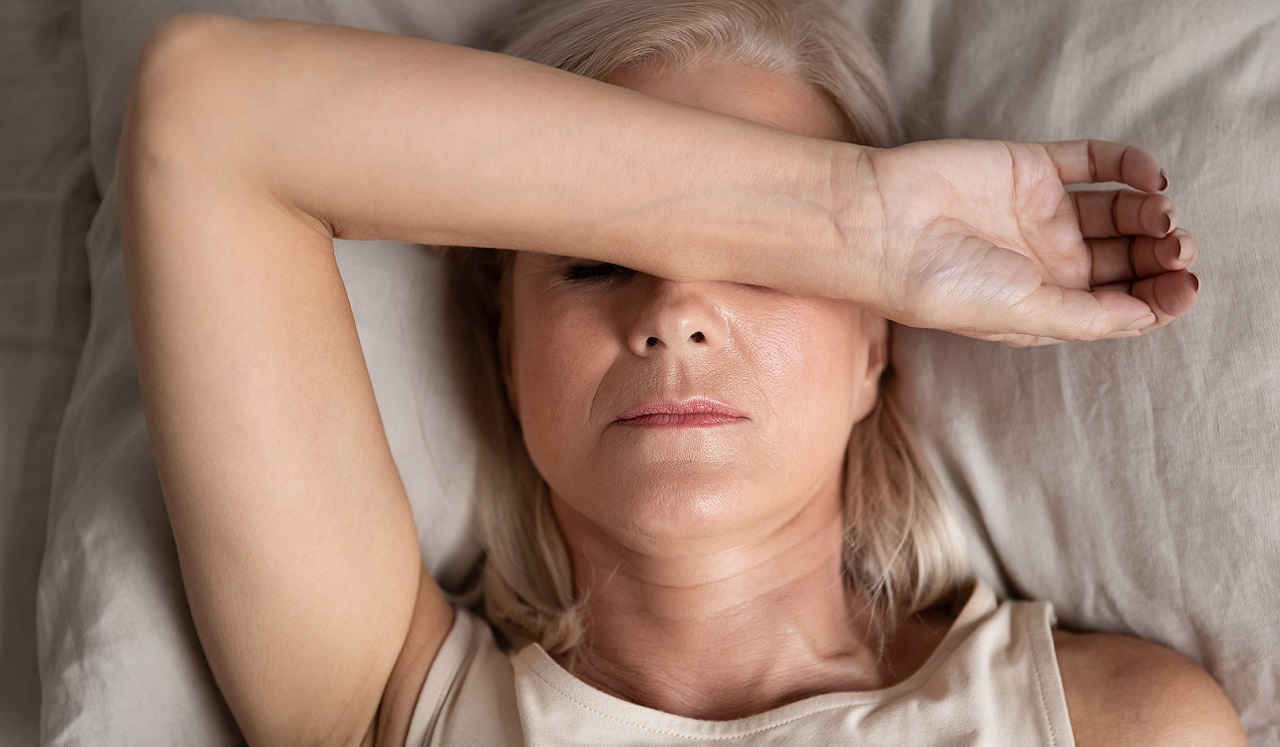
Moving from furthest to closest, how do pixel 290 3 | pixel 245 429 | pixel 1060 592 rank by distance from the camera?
pixel 290 3 → pixel 1060 592 → pixel 245 429

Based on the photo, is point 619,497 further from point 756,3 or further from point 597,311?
point 756,3

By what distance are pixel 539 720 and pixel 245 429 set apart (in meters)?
0.46

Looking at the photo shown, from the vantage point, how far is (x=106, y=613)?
111 cm

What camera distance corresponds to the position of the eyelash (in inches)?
45.8

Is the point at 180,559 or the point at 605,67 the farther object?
the point at 605,67

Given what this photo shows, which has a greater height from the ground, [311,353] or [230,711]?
[311,353]

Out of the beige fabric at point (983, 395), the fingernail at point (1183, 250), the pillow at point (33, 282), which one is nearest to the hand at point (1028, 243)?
the fingernail at point (1183, 250)

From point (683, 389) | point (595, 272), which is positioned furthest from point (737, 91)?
point (683, 389)

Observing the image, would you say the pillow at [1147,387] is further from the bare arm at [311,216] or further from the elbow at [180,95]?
the elbow at [180,95]

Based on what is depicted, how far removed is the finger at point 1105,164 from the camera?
1073mm

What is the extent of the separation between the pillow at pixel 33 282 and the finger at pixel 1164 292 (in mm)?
1274

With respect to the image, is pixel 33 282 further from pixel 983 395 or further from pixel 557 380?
pixel 983 395

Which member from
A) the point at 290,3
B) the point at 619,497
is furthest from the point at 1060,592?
the point at 290,3

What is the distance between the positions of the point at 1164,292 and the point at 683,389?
514mm
